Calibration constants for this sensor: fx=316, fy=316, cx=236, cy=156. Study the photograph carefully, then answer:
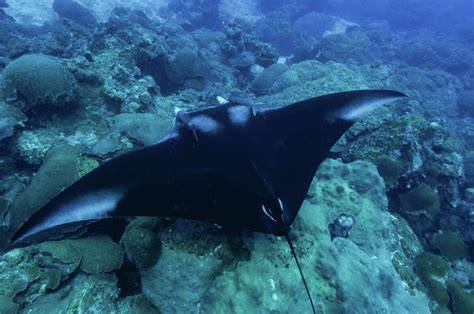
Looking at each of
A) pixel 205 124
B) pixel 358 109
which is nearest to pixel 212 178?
pixel 205 124

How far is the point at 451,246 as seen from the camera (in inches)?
231

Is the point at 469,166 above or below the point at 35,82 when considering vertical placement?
above

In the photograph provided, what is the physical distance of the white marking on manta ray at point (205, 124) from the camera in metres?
3.59

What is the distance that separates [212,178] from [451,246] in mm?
5229

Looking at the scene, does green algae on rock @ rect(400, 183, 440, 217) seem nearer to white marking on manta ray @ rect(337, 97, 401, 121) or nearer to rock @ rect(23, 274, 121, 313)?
white marking on manta ray @ rect(337, 97, 401, 121)

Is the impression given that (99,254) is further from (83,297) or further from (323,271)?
(323,271)

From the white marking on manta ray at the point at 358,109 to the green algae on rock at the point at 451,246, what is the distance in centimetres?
333

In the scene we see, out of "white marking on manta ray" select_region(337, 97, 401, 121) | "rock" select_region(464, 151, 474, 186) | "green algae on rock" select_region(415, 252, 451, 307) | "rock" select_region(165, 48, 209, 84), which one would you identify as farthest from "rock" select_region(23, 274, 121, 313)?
"rock" select_region(464, 151, 474, 186)

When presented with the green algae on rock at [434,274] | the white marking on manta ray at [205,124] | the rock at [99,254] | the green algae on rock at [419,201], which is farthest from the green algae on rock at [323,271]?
the green algae on rock at [419,201]

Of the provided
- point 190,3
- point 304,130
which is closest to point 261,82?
point 304,130

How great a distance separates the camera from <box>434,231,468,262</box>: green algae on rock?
5805 millimetres

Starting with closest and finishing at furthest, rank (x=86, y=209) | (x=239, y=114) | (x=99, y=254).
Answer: (x=86, y=209) < (x=99, y=254) < (x=239, y=114)

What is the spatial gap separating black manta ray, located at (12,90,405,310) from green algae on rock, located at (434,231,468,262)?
151 inches

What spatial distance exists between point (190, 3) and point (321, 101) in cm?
2341
